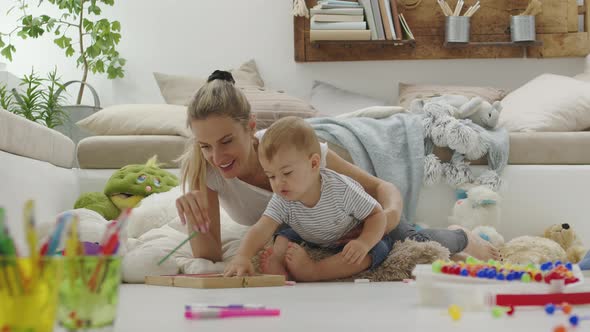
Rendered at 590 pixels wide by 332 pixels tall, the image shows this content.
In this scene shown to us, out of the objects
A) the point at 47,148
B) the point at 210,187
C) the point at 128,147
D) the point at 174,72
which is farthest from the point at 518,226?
the point at 174,72

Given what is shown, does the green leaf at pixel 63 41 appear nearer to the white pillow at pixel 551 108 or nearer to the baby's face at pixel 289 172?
the white pillow at pixel 551 108

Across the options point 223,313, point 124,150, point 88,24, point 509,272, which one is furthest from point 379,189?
point 88,24

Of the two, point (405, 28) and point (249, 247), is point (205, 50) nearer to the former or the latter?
point (405, 28)

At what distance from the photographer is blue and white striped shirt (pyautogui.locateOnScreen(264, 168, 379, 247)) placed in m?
1.85

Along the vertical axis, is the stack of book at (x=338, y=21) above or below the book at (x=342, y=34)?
above

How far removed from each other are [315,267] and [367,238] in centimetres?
16

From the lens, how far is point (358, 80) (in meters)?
4.15

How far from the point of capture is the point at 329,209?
1.86 meters

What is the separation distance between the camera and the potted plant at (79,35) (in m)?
3.93

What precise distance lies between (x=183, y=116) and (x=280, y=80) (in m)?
1.19

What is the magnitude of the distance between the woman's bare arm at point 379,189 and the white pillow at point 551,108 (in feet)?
3.82

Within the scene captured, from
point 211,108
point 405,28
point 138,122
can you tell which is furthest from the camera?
point 405,28

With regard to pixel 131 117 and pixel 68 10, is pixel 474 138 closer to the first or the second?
pixel 131 117

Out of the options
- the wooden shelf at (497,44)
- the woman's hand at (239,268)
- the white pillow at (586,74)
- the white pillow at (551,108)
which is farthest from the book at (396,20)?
the woman's hand at (239,268)
